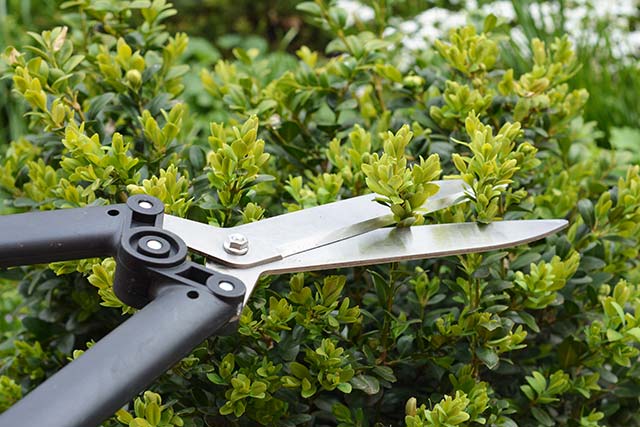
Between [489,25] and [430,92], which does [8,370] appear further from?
[489,25]

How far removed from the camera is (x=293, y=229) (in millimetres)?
1308

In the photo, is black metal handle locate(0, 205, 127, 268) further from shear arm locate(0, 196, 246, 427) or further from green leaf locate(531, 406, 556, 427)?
green leaf locate(531, 406, 556, 427)

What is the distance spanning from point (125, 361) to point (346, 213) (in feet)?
1.63

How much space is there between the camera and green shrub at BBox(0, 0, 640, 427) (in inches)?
53.9

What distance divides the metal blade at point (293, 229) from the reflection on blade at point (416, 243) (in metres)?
0.01

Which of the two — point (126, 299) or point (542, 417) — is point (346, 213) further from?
point (542, 417)

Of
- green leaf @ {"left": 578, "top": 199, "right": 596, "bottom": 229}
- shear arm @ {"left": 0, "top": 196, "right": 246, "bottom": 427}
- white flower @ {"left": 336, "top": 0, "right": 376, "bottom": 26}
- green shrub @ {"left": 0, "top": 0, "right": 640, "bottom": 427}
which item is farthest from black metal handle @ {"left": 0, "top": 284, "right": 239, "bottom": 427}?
white flower @ {"left": 336, "top": 0, "right": 376, "bottom": 26}

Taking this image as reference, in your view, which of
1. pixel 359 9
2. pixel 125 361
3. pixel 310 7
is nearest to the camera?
pixel 125 361

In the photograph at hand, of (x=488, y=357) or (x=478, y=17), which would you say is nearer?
(x=488, y=357)

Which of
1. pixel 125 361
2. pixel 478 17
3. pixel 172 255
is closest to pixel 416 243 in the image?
pixel 172 255

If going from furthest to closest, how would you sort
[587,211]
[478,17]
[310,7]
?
1. [478,17]
2. [310,7]
3. [587,211]

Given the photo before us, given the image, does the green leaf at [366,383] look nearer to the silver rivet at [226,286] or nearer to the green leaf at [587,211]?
the silver rivet at [226,286]

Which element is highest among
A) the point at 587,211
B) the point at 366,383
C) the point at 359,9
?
the point at 587,211

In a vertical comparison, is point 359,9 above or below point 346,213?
below
